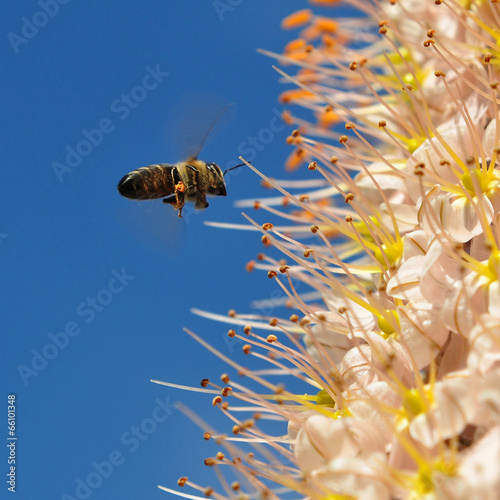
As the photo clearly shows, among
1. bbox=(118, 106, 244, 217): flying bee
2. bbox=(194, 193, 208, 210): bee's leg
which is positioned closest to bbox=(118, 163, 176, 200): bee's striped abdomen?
bbox=(118, 106, 244, 217): flying bee

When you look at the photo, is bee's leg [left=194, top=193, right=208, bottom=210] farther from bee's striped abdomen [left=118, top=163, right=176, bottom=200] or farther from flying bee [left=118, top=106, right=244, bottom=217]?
bee's striped abdomen [left=118, top=163, right=176, bottom=200]

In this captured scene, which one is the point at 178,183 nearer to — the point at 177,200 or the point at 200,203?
the point at 177,200

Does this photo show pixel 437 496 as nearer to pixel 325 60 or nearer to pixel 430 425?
pixel 430 425

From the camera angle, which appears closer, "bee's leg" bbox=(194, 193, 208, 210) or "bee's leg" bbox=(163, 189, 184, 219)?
"bee's leg" bbox=(163, 189, 184, 219)

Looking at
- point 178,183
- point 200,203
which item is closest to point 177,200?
point 178,183

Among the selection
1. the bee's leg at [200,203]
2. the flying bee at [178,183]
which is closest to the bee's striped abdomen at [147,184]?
the flying bee at [178,183]

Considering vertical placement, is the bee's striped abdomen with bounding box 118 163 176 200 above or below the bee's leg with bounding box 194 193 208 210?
below

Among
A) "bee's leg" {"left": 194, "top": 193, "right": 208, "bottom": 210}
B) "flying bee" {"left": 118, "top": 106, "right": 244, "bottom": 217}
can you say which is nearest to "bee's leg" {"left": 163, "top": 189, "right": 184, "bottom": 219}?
"flying bee" {"left": 118, "top": 106, "right": 244, "bottom": 217}

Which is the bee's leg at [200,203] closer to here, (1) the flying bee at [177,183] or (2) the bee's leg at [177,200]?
(1) the flying bee at [177,183]
